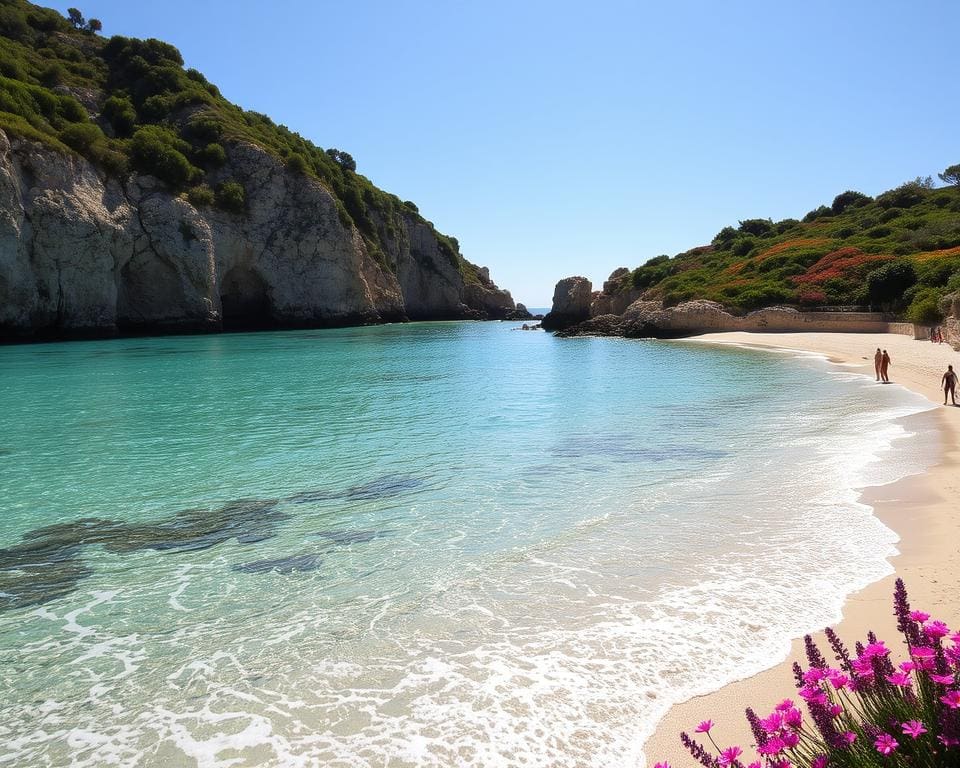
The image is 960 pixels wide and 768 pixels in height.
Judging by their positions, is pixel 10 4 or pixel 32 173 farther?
pixel 10 4

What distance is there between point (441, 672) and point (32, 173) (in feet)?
185

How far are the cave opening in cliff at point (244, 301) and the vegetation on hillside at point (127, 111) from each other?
7.81m

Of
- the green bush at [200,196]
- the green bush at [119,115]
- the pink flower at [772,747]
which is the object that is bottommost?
the pink flower at [772,747]

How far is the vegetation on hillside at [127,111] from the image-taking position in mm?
53469

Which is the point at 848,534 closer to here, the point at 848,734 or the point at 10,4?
the point at 848,734

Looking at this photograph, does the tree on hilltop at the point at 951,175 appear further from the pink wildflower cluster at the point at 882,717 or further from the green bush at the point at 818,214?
the pink wildflower cluster at the point at 882,717

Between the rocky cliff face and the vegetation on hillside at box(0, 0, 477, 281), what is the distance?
6.30 feet

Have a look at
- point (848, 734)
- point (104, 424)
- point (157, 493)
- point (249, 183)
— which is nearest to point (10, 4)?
point (249, 183)

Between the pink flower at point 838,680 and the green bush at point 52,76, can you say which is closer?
the pink flower at point 838,680

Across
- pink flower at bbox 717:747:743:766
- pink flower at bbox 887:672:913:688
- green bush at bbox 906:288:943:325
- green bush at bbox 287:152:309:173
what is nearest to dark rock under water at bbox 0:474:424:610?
pink flower at bbox 717:747:743:766

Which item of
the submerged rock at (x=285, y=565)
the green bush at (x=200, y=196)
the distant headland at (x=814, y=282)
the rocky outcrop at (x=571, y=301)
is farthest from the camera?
the rocky outcrop at (x=571, y=301)

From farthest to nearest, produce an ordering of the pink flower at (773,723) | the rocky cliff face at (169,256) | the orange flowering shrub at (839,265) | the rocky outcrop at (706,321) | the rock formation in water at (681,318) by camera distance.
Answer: the orange flowering shrub at (839,265), the rocky cliff face at (169,256), the rocky outcrop at (706,321), the rock formation in water at (681,318), the pink flower at (773,723)

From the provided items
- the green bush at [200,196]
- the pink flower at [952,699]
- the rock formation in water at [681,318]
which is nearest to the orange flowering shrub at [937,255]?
the rock formation in water at [681,318]

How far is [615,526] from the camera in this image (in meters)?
8.38
